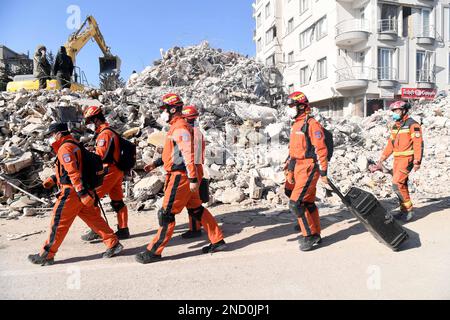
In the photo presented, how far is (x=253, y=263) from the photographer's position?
3684mm

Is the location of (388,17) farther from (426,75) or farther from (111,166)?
(111,166)

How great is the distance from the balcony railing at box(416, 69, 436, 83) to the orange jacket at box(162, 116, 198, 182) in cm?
2457

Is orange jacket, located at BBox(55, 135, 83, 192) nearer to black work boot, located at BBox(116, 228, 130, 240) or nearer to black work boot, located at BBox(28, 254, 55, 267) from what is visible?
black work boot, located at BBox(28, 254, 55, 267)

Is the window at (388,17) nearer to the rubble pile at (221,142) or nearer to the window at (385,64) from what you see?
the window at (385,64)

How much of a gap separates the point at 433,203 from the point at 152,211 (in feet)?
17.7

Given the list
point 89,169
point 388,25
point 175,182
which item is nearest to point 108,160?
point 89,169

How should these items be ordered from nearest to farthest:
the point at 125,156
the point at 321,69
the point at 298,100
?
the point at 298,100
the point at 125,156
the point at 321,69

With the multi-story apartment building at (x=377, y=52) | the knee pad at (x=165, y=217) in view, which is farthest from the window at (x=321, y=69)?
the knee pad at (x=165, y=217)

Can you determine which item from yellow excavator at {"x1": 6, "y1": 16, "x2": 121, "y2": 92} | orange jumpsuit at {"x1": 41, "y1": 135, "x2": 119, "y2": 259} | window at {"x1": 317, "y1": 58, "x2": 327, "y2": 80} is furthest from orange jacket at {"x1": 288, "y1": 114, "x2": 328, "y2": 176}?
window at {"x1": 317, "y1": 58, "x2": 327, "y2": 80}

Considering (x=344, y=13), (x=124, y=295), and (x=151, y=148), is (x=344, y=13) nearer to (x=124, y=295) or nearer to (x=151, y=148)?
(x=151, y=148)

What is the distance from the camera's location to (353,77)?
73.6 feet

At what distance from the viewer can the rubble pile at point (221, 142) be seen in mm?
6664

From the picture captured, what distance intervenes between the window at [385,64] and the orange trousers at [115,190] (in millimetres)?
22349

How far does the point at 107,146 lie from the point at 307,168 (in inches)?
103
